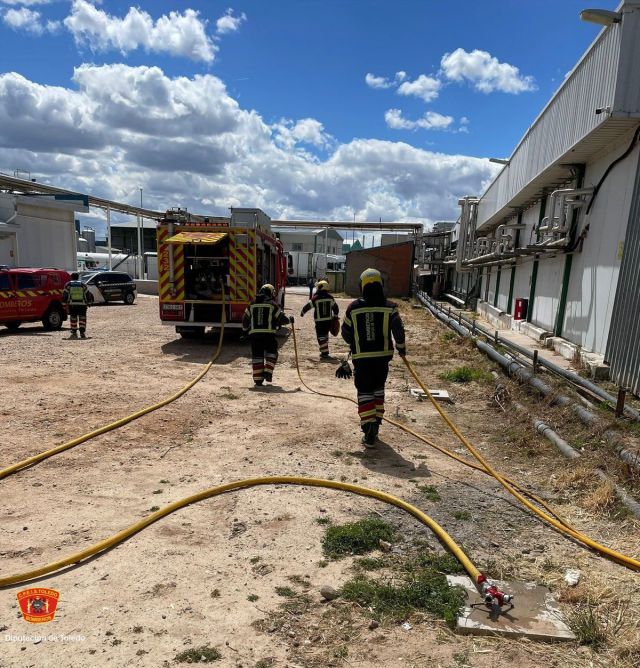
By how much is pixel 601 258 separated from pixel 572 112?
2614 millimetres

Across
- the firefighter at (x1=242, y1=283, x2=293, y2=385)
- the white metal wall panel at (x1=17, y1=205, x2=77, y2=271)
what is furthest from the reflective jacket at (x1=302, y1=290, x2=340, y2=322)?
the white metal wall panel at (x1=17, y1=205, x2=77, y2=271)

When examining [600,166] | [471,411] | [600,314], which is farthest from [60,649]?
[600,166]

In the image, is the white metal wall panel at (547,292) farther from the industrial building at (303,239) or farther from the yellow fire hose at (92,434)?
the industrial building at (303,239)

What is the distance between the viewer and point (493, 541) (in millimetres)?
3438

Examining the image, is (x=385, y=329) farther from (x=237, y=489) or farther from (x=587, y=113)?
(x=587, y=113)

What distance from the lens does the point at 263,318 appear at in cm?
805

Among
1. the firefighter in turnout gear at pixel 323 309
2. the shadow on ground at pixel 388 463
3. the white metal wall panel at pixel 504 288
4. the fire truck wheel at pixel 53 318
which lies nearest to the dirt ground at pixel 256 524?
the shadow on ground at pixel 388 463

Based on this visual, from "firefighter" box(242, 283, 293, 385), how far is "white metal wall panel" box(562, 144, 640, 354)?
5340mm

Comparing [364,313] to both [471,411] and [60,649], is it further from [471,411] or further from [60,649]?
[60,649]

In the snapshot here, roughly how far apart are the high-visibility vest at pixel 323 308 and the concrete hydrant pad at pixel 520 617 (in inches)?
298

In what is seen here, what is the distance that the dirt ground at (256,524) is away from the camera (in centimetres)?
243

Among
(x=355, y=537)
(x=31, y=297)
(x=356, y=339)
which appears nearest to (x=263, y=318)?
(x=356, y=339)

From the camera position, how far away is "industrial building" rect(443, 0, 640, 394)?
6.70 metres

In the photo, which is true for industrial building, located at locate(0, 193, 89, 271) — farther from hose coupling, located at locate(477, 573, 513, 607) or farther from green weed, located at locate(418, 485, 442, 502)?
hose coupling, located at locate(477, 573, 513, 607)
